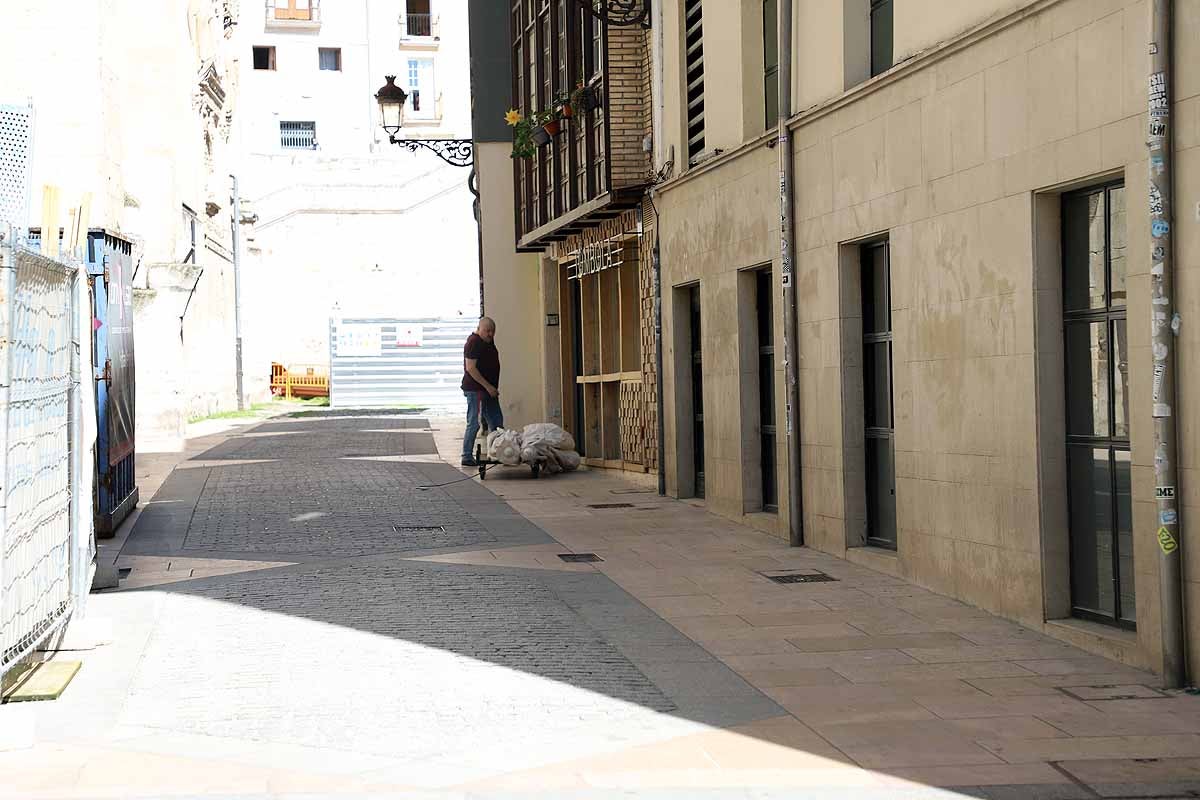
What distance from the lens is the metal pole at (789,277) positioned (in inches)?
454

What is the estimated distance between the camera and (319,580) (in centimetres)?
1002

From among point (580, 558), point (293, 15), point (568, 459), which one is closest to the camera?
point (580, 558)

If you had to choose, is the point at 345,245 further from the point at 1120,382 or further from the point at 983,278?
the point at 1120,382

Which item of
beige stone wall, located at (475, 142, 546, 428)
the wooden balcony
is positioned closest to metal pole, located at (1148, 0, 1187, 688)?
the wooden balcony

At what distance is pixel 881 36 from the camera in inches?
411

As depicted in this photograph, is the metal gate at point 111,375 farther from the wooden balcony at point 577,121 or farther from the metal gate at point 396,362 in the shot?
the metal gate at point 396,362

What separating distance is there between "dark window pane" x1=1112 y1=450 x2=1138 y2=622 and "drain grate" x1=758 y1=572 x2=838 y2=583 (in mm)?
2613

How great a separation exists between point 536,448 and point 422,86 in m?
56.9

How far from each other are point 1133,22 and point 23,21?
23.0 metres

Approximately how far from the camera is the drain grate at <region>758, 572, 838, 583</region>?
9.89 meters

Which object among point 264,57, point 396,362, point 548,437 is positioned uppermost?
point 264,57

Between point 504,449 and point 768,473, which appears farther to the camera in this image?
point 504,449

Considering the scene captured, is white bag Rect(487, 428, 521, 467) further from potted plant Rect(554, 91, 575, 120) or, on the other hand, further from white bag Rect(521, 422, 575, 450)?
potted plant Rect(554, 91, 575, 120)

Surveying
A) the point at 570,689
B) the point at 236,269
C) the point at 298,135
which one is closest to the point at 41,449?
the point at 570,689
